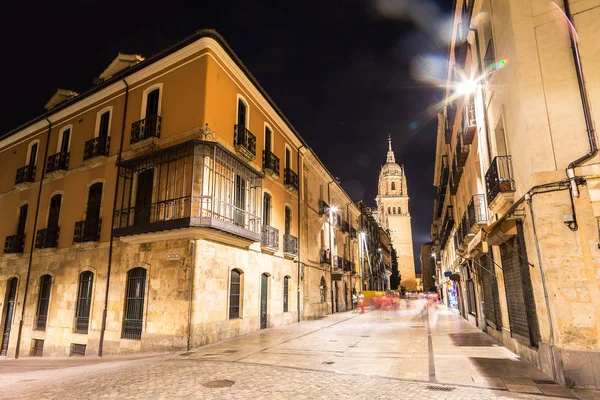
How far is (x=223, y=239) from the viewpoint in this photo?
12.7 metres

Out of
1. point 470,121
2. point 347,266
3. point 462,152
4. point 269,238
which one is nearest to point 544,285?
point 470,121

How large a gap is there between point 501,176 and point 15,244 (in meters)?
21.2

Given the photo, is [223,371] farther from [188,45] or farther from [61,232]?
[61,232]

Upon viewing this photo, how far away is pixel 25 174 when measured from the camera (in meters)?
18.3

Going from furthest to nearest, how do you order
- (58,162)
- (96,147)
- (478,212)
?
(58,162) < (96,147) < (478,212)

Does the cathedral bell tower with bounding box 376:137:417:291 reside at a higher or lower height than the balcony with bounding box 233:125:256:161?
higher

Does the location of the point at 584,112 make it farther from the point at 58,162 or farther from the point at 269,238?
the point at 58,162

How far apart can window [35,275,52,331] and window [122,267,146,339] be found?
5.58m

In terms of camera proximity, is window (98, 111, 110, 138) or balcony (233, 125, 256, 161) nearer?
balcony (233, 125, 256, 161)

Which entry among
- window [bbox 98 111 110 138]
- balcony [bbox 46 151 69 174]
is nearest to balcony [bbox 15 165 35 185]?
balcony [bbox 46 151 69 174]

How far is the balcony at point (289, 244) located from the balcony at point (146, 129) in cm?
842

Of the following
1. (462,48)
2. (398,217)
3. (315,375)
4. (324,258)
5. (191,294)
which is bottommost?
(315,375)

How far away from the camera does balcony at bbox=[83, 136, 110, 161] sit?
1495cm

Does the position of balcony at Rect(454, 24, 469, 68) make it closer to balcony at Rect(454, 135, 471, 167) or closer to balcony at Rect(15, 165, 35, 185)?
balcony at Rect(454, 135, 471, 167)
